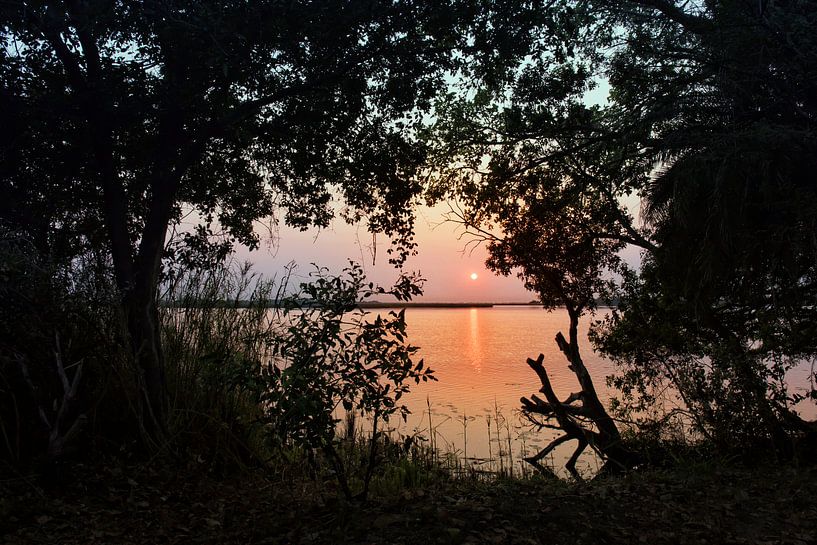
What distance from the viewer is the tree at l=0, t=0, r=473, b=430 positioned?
17.1ft

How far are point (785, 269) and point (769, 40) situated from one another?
2.43 metres

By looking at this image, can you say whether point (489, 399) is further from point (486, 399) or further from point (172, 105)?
point (172, 105)

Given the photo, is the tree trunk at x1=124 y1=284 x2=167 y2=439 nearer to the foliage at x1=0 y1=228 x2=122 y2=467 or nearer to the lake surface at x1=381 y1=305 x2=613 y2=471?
the foliage at x1=0 y1=228 x2=122 y2=467

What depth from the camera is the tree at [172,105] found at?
520 centimetres

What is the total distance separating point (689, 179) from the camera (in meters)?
5.89

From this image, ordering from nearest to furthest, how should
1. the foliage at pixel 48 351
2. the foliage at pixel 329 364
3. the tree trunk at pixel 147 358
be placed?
the foliage at pixel 329 364 < the foliage at pixel 48 351 < the tree trunk at pixel 147 358

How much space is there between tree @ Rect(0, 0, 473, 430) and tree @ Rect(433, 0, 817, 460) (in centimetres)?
215

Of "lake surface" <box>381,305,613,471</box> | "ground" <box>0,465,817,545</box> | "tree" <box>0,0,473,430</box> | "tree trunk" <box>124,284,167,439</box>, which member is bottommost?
"lake surface" <box>381,305,613,471</box>

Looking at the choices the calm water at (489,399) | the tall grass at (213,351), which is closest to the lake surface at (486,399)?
the calm water at (489,399)

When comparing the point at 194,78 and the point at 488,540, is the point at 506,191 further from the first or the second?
the point at 488,540

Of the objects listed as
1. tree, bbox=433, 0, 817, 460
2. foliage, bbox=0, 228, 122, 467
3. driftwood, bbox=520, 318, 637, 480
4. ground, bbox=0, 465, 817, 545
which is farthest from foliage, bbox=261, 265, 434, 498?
driftwood, bbox=520, 318, 637, 480

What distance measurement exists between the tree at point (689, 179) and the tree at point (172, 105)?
7.05 feet

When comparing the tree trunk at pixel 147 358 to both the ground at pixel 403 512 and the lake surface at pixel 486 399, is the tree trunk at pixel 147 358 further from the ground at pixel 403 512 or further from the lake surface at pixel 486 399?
the lake surface at pixel 486 399

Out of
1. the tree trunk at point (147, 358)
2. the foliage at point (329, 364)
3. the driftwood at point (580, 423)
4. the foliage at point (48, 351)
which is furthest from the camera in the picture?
the driftwood at point (580, 423)
